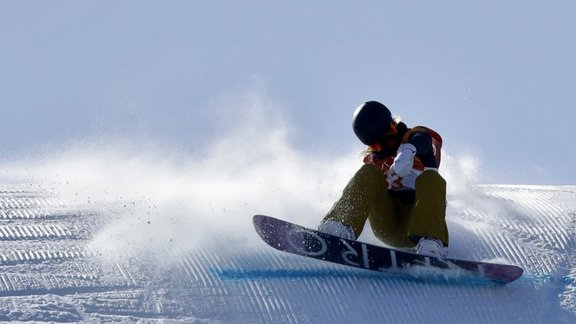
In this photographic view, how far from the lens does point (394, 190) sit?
6.67 metres

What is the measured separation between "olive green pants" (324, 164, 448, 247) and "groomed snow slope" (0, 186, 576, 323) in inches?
10.7

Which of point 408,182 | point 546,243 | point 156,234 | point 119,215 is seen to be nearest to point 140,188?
point 119,215

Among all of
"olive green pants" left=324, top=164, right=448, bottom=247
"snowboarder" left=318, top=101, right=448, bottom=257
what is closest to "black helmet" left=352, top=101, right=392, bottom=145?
"snowboarder" left=318, top=101, right=448, bottom=257

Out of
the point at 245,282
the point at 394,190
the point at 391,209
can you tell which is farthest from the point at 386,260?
the point at 245,282

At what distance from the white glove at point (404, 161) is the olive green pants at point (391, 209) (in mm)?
122

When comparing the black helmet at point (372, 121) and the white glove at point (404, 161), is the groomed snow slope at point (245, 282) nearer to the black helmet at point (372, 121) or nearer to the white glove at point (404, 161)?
the white glove at point (404, 161)

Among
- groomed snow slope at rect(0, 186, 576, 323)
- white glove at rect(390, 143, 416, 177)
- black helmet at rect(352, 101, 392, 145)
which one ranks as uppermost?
black helmet at rect(352, 101, 392, 145)

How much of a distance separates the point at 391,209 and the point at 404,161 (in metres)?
0.48

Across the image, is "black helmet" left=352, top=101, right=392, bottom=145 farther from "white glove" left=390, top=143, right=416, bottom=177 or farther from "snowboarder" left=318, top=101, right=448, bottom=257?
"white glove" left=390, top=143, right=416, bottom=177

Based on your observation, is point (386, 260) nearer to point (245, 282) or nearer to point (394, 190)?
point (394, 190)

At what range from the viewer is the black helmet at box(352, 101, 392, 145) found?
6.54 metres

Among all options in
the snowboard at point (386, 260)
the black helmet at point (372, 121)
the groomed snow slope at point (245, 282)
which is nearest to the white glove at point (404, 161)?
the black helmet at point (372, 121)

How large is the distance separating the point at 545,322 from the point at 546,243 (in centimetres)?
114

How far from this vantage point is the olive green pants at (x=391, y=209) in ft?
20.4
